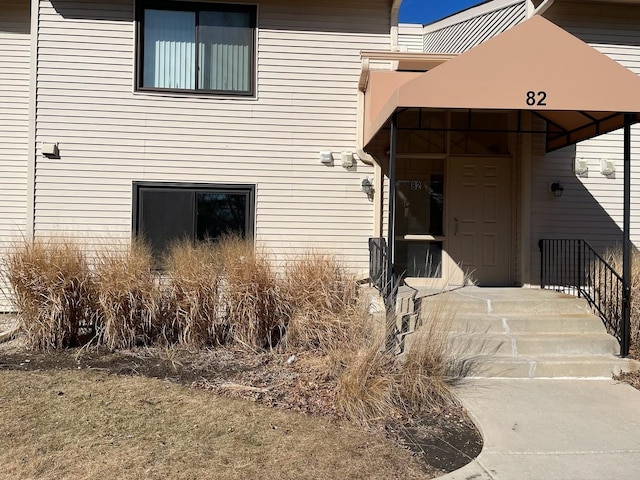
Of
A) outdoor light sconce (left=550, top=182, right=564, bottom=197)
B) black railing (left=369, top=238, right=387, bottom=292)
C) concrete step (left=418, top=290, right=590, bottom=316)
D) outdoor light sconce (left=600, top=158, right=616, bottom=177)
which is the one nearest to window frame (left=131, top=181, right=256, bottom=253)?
black railing (left=369, top=238, right=387, bottom=292)

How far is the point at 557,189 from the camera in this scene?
26.4ft

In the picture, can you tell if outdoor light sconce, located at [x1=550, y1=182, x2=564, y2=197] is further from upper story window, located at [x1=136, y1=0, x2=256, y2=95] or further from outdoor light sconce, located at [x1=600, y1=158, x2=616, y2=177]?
upper story window, located at [x1=136, y1=0, x2=256, y2=95]

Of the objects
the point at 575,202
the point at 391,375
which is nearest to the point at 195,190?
the point at 391,375

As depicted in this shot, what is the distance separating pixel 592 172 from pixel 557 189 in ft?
2.47

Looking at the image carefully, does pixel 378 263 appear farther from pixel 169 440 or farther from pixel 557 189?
pixel 169 440

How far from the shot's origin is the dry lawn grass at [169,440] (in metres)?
3.26

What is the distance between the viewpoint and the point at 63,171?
25.8 feet

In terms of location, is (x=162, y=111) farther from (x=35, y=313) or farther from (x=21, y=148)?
(x=35, y=313)

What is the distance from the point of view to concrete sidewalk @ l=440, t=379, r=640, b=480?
339 cm

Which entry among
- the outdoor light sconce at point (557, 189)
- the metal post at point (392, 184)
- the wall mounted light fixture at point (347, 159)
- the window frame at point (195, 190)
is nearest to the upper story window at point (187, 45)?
the window frame at point (195, 190)

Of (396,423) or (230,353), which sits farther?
(230,353)

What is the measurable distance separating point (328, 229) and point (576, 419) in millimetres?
4789

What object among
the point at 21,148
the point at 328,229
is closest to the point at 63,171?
the point at 21,148

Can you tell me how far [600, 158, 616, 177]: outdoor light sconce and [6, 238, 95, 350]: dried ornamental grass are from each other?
7.93 m
